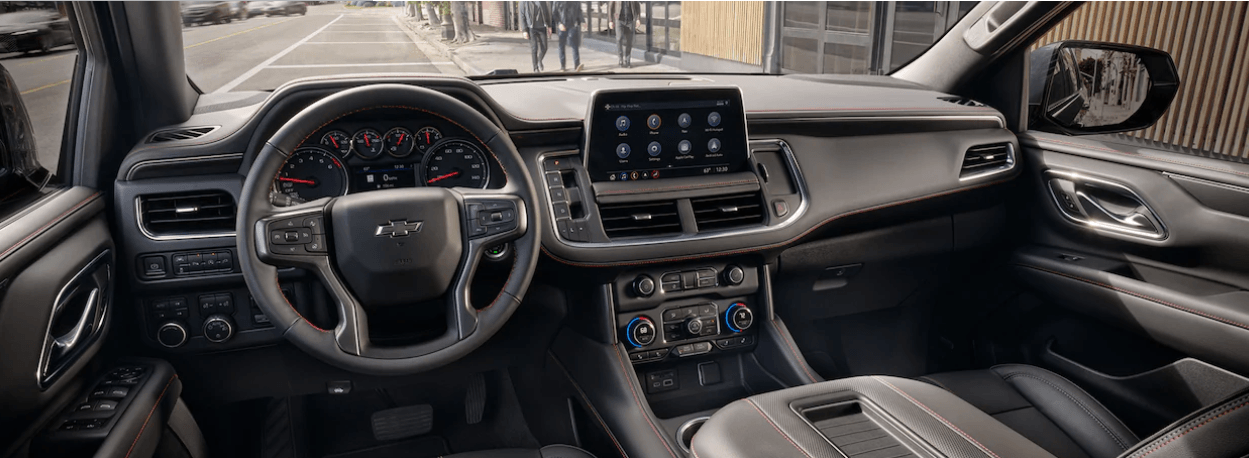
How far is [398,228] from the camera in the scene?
171cm

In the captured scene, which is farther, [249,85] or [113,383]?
[249,85]

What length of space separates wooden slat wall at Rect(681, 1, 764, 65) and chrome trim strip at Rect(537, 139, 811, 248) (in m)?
6.99

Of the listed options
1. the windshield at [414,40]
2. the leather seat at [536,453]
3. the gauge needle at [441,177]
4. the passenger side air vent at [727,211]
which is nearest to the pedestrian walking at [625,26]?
the windshield at [414,40]

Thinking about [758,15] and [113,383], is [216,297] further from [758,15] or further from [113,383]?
[758,15]

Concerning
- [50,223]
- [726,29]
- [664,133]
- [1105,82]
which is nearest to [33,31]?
[50,223]

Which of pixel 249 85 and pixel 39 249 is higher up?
pixel 249 85

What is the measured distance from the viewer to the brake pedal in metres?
2.49

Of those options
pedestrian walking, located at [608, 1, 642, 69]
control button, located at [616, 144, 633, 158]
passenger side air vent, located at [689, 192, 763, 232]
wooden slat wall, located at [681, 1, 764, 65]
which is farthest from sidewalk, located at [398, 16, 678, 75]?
wooden slat wall, located at [681, 1, 764, 65]

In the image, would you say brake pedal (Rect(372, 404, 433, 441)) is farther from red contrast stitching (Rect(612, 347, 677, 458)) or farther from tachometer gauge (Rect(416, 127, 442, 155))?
tachometer gauge (Rect(416, 127, 442, 155))

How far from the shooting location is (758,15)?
9227 mm

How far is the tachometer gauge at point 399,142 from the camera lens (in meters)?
1.96

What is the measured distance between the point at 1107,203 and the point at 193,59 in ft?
9.19

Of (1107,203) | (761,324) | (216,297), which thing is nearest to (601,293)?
(761,324)

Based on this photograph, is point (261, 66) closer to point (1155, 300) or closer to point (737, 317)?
point (737, 317)
